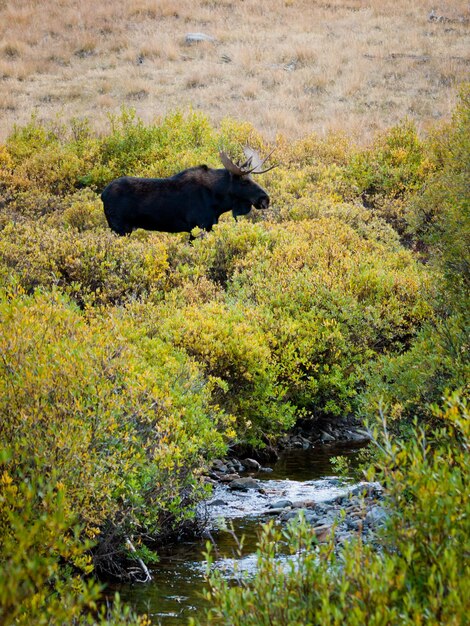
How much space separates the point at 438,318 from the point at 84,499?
4103 mm

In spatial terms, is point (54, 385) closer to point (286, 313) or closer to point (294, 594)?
point (294, 594)

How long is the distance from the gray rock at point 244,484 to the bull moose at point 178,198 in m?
6.50

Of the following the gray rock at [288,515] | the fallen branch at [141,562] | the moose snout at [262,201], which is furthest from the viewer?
the moose snout at [262,201]

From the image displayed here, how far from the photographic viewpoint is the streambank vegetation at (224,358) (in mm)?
3609

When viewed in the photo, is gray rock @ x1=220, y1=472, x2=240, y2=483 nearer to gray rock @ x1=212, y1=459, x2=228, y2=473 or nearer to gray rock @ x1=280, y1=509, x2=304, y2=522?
gray rock @ x1=212, y1=459, x2=228, y2=473

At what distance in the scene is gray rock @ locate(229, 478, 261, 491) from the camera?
27.9 feet

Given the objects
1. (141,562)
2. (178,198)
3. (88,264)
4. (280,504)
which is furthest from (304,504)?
(178,198)

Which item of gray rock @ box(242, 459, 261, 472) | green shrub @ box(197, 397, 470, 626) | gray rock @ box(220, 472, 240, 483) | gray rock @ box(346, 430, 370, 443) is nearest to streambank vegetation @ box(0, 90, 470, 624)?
green shrub @ box(197, 397, 470, 626)

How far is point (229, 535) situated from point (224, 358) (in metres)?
2.86

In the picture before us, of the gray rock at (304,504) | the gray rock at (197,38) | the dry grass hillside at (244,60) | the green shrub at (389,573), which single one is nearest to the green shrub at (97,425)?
the gray rock at (304,504)

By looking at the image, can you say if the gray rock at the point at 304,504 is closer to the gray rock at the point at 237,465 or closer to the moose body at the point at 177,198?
the gray rock at the point at 237,465

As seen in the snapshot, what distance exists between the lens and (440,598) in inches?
121

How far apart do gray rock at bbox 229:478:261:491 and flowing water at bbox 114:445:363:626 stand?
0.09 metres

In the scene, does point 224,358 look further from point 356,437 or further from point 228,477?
point 356,437
